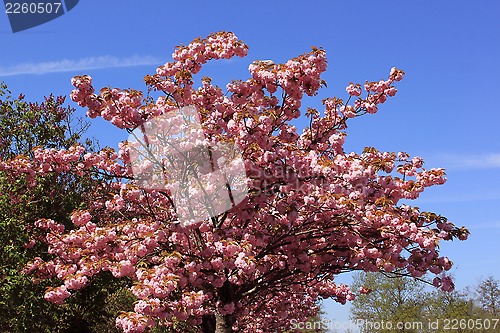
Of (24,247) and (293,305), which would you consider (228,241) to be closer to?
(24,247)

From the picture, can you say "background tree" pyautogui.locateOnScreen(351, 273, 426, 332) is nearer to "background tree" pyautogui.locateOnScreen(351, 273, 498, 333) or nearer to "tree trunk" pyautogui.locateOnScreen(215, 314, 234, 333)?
"background tree" pyautogui.locateOnScreen(351, 273, 498, 333)

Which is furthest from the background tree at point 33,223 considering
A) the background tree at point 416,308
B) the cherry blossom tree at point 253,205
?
the background tree at point 416,308

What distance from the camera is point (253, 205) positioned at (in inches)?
441

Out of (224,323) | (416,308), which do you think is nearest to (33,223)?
(224,323)

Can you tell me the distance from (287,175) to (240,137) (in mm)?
1325

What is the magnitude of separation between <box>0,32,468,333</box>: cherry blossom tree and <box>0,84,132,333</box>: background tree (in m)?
2.58

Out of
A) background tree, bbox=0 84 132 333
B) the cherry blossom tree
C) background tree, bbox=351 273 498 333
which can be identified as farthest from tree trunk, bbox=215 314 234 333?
background tree, bbox=351 273 498 333

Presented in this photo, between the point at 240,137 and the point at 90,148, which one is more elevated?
the point at 90,148

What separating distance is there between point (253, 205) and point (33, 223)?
326 inches

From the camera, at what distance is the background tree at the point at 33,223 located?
1447cm

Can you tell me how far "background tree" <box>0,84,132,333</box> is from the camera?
14.5 meters

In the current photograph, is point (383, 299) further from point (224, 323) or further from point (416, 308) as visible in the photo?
point (224, 323)

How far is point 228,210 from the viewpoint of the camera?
36.7ft

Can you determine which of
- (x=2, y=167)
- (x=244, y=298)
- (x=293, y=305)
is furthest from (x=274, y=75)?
(x=293, y=305)
